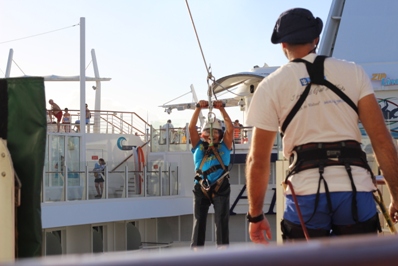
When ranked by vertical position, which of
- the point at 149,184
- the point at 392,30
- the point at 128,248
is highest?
the point at 392,30

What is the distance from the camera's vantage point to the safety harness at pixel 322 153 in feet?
11.8

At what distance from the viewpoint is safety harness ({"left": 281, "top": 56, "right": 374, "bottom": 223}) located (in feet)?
11.8

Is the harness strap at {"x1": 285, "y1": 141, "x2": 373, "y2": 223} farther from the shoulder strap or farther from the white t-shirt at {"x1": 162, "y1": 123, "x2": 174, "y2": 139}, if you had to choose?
the white t-shirt at {"x1": 162, "y1": 123, "x2": 174, "y2": 139}

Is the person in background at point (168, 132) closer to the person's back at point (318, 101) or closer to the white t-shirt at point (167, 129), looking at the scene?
the white t-shirt at point (167, 129)

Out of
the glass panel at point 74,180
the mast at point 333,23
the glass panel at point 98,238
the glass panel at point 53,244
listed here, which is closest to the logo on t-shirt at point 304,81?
the glass panel at point 74,180

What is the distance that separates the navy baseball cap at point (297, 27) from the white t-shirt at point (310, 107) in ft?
0.45

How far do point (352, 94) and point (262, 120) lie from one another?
43 centimetres

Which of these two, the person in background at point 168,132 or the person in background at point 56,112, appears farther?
the person in background at point 168,132

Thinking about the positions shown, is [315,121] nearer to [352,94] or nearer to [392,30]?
[352,94]

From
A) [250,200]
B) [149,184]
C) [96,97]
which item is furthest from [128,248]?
[250,200]

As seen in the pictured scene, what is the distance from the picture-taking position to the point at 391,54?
21.1 metres

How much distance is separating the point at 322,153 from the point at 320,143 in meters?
0.06

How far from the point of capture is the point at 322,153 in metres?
3.65

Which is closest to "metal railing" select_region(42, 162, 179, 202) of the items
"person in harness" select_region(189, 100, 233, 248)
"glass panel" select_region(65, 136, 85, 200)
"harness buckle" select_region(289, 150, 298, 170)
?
"glass panel" select_region(65, 136, 85, 200)
